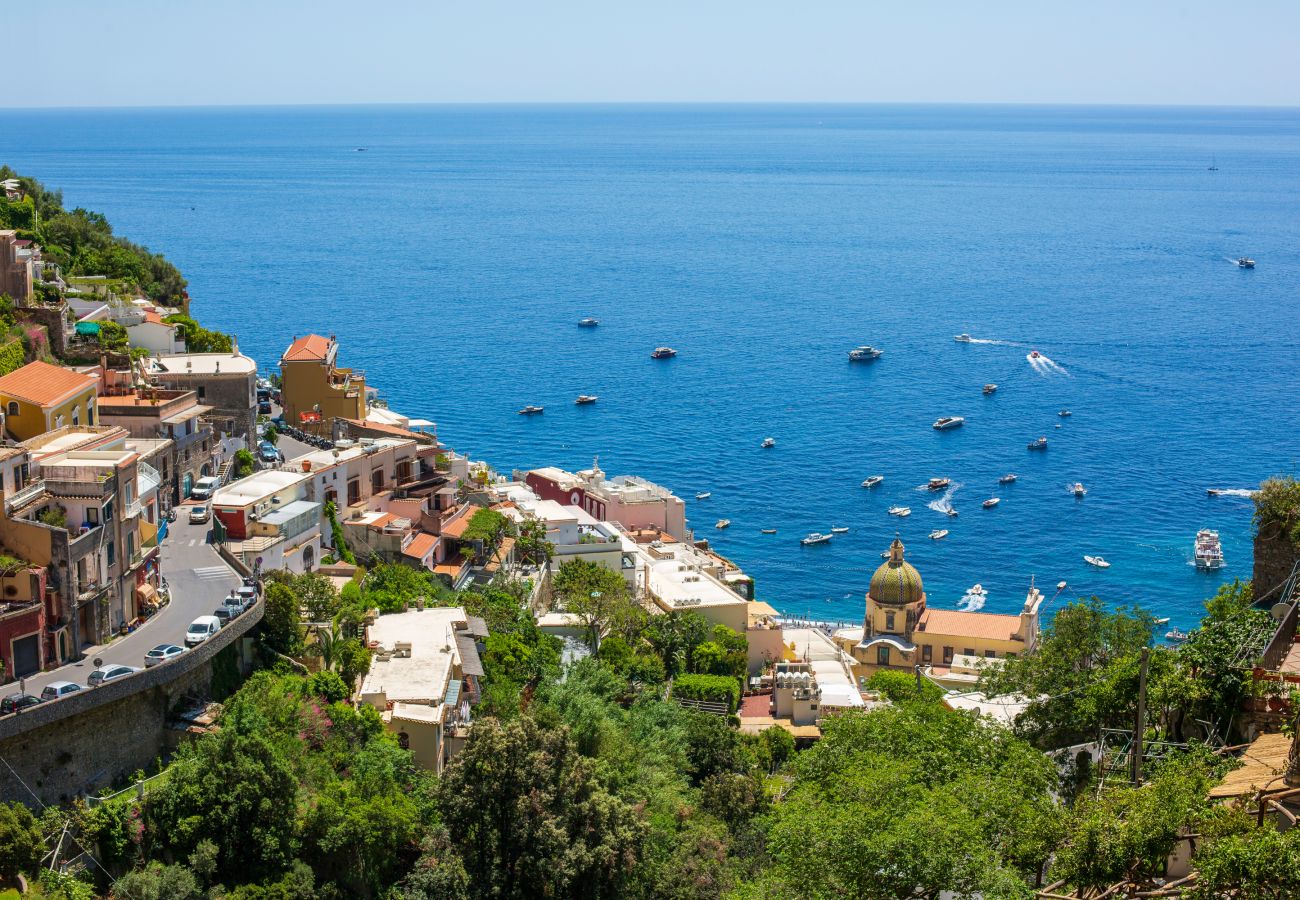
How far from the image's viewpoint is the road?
30.8 meters

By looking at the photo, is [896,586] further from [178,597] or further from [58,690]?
[58,690]

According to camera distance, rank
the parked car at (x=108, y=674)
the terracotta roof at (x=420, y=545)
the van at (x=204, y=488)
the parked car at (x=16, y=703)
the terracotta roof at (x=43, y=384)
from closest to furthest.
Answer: the parked car at (x=16, y=703)
the parked car at (x=108, y=674)
the terracotta roof at (x=43, y=384)
the van at (x=204, y=488)
the terracotta roof at (x=420, y=545)

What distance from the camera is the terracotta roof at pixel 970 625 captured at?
58.3m

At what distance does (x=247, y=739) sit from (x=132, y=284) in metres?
39.5

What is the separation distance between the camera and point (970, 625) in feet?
194

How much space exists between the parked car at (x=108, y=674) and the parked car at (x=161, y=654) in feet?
1.50

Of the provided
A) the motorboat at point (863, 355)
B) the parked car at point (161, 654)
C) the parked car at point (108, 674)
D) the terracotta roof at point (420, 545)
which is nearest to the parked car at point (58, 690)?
the parked car at point (108, 674)

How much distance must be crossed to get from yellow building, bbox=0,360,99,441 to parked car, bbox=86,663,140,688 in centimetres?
1037

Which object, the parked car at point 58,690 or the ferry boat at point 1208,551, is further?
the ferry boat at point 1208,551

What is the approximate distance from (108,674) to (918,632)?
3706 centimetres

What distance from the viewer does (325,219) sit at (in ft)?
652

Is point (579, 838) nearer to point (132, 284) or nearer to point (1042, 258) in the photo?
point (132, 284)

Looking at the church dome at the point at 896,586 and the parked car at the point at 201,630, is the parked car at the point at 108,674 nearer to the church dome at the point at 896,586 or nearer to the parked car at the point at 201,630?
the parked car at the point at 201,630

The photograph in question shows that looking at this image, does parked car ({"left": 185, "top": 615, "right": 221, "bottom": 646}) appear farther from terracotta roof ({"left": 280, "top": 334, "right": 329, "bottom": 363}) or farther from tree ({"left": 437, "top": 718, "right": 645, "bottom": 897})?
terracotta roof ({"left": 280, "top": 334, "right": 329, "bottom": 363})
